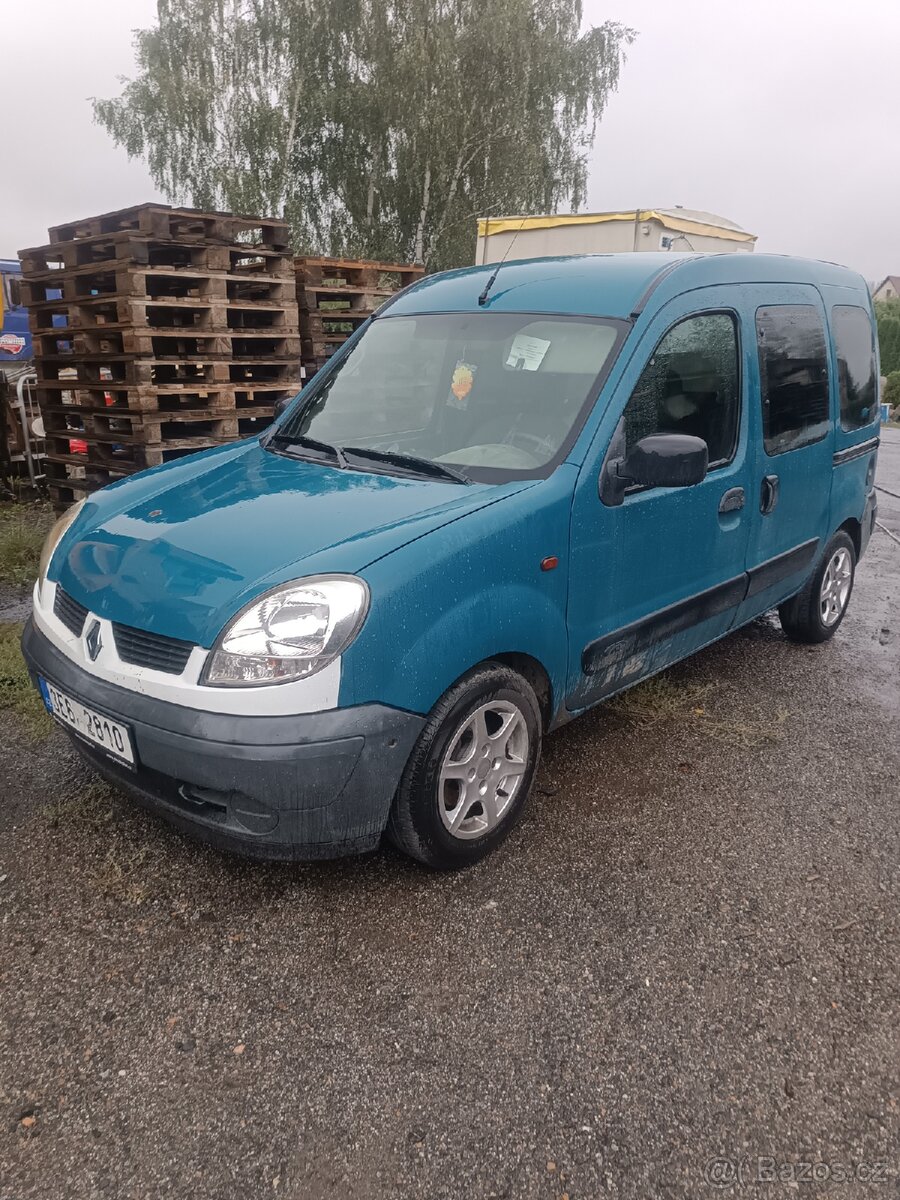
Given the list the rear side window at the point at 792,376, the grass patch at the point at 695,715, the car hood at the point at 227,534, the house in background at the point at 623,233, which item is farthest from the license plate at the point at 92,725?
the house in background at the point at 623,233

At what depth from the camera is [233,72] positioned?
74.5 ft

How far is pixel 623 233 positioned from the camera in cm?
920

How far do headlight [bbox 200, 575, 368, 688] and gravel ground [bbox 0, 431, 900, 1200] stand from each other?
79 centimetres

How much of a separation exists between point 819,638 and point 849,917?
8.25ft

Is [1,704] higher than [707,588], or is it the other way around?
[707,588]

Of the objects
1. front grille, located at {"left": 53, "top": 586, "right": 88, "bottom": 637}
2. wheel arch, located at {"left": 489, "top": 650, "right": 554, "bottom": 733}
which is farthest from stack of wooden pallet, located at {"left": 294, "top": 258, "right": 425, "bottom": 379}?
wheel arch, located at {"left": 489, "top": 650, "right": 554, "bottom": 733}

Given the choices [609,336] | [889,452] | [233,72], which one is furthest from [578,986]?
[233,72]

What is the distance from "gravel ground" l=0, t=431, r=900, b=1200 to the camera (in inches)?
70.6

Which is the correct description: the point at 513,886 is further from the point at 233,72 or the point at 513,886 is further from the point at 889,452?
the point at 233,72

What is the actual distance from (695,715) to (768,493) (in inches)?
41.1

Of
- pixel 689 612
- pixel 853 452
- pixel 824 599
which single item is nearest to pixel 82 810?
pixel 689 612

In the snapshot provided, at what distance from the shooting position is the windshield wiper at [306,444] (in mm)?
3105

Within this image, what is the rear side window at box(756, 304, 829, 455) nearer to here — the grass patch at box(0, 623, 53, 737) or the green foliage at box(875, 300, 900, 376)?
the grass patch at box(0, 623, 53, 737)

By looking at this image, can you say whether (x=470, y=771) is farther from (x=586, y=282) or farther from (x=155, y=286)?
(x=155, y=286)
